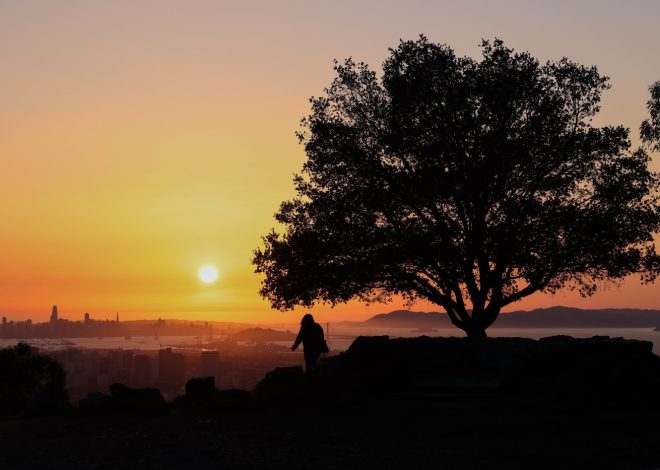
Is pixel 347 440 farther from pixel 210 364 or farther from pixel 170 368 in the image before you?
pixel 210 364

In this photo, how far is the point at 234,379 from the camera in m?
88.9

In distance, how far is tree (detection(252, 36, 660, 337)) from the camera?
34562 millimetres

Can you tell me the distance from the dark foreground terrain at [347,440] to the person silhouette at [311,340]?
435 cm

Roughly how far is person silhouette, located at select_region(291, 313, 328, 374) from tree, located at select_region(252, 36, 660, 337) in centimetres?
744

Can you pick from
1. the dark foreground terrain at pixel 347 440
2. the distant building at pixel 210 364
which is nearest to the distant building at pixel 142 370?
the distant building at pixel 210 364

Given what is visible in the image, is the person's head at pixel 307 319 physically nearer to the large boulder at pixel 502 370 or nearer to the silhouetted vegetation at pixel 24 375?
the large boulder at pixel 502 370

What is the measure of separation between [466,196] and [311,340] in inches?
432

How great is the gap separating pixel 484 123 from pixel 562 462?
73.3ft

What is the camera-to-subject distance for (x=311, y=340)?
91.7 feet

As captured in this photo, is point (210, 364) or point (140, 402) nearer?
point (140, 402)

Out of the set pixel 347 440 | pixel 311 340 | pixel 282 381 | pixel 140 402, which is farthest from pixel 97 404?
A: pixel 347 440

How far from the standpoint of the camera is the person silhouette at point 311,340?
27.7 meters

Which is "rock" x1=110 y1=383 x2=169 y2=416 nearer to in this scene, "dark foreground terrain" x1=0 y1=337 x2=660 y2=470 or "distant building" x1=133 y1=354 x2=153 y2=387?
"dark foreground terrain" x1=0 y1=337 x2=660 y2=470

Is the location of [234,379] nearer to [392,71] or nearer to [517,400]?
[392,71]
